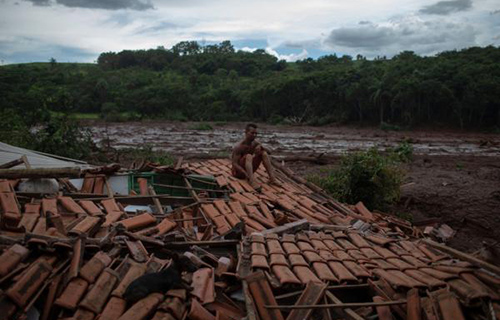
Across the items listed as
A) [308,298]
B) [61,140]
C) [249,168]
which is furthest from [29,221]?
[61,140]

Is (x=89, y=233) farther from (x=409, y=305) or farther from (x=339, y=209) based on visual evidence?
(x=339, y=209)

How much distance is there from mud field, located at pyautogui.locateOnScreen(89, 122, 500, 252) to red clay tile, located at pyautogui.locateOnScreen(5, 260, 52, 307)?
6.29 metres

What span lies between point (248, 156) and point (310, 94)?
2962cm

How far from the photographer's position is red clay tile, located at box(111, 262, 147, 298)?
3.58 meters

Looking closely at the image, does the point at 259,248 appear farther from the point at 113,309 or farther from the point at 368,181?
the point at 368,181

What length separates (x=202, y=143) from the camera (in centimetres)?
2186

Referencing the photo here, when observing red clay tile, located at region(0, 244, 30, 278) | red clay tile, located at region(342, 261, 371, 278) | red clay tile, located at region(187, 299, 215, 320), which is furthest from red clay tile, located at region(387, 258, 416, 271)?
red clay tile, located at region(0, 244, 30, 278)

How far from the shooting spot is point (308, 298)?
3.51 m

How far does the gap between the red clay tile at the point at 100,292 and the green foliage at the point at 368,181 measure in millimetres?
6006

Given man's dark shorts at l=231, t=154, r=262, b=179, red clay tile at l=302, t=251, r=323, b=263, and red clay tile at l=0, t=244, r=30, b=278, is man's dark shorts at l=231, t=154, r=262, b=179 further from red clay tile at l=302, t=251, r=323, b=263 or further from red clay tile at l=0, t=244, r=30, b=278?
red clay tile at l=0, t=244, r=30, b=278

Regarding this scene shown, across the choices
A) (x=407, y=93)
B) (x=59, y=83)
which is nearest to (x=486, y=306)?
(x=407, y=93)

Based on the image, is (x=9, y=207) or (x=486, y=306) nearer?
(x=486, y=306)

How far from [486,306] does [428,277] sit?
0.59m

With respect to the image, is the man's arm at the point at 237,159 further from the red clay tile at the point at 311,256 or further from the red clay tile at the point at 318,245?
the red clay tile at the point at 311,256
